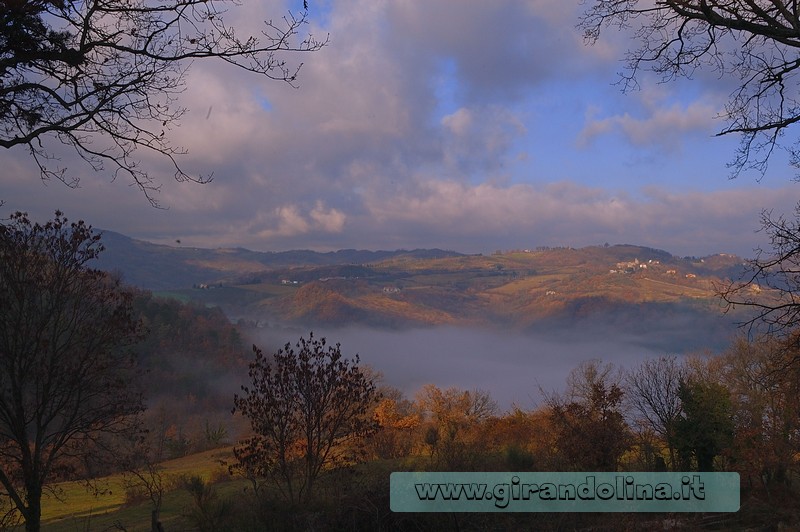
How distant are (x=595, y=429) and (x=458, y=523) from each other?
412 inches

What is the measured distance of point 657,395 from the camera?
28.8 m

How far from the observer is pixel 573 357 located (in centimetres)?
16375

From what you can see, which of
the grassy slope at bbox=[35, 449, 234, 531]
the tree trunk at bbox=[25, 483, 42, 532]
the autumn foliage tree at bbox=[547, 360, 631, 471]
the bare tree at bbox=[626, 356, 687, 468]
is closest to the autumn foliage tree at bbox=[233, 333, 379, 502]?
the tree trunk at bbox=[25, 483, 42, 532]

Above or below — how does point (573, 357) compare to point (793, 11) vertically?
below

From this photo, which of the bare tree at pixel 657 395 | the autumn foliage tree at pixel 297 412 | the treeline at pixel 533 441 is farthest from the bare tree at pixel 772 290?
the bare tree at pixel 657 395

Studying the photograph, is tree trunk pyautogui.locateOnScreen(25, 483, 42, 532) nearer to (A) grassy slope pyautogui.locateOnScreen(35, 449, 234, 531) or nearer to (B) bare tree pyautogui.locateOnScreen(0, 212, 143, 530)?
(B) bare tree pyautogui.locateOnScreen(0, 212, 143, 530)

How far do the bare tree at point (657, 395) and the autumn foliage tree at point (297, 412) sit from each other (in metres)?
19.7

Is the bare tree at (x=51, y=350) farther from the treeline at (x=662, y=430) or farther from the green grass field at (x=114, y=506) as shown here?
the green grass field at (x=114, y=506)

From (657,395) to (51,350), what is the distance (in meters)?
27.9

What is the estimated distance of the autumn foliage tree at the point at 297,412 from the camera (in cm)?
1072

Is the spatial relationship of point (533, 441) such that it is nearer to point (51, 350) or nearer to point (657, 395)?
point (657, 395)

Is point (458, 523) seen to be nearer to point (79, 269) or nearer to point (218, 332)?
point (79, 269)

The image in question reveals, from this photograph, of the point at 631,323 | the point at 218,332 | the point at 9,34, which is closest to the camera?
the point at 9,34

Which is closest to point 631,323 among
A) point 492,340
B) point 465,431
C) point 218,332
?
point 492,340
